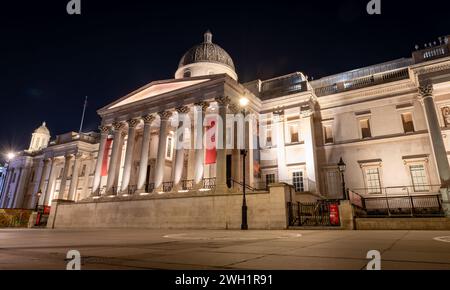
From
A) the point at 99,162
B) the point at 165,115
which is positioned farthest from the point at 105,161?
the point at 165,115

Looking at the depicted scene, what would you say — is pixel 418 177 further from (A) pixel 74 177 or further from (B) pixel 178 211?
(A) pixel 74 177

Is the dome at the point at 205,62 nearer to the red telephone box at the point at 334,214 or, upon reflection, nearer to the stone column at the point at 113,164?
the stone column at the point at 113,164

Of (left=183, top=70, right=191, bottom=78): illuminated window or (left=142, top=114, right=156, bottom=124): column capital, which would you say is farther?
(left=183, top=70, right=191, bottom=78): illuminated window

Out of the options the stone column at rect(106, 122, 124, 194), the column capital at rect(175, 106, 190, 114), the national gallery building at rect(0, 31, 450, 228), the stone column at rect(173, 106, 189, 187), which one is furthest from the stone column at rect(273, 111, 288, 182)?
the stone column at rect(106, 122, 124, 194)

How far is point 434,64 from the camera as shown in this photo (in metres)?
21.4

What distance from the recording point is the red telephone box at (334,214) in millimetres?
14156

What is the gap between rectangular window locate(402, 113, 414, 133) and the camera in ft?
78.9

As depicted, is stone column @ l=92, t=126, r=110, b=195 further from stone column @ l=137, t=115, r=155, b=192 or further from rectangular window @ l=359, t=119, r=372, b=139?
rectangular window @ l=359, t=119, r=372, b=139

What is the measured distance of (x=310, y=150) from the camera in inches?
982

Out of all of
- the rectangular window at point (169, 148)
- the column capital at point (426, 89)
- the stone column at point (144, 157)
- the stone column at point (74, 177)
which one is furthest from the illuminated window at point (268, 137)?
the stone column at point (74, 177)

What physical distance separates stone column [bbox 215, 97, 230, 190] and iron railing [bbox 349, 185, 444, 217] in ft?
30.4

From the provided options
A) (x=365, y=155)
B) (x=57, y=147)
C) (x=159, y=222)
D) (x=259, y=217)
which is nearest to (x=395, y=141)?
(x=365, y=155)

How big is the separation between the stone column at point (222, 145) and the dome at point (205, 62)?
43.0ft
